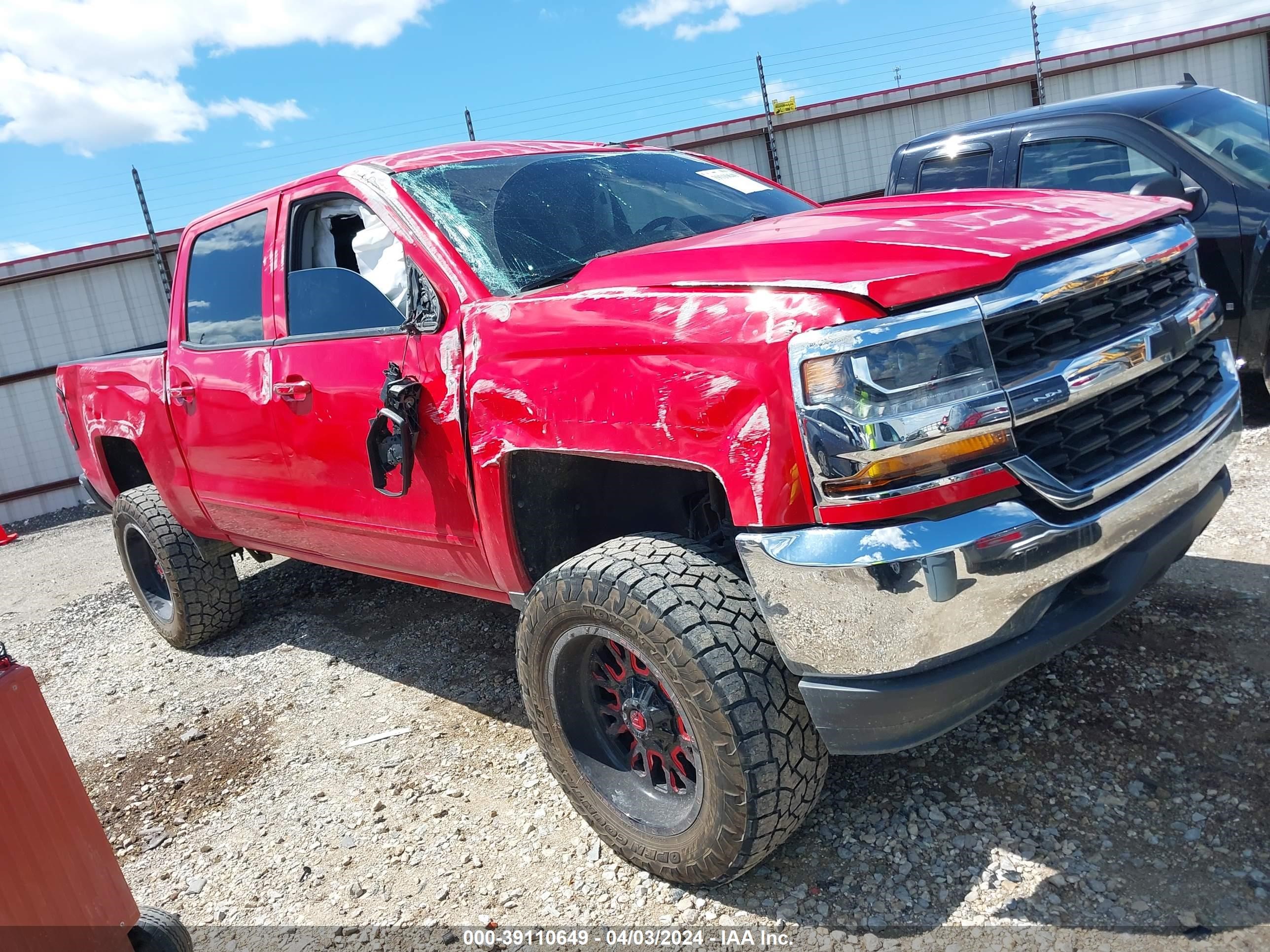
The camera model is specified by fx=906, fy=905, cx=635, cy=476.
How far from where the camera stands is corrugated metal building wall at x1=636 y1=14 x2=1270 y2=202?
12156mm

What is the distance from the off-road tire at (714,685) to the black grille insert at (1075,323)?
794 millimetres

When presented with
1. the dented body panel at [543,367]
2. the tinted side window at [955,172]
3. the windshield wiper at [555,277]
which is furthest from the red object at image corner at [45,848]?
the tinted side window at [955,172]

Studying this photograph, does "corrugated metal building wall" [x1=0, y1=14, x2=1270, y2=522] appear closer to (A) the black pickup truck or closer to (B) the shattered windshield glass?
(A) the black pickup truck

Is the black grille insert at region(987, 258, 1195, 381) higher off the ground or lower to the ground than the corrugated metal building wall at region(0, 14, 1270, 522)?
lower

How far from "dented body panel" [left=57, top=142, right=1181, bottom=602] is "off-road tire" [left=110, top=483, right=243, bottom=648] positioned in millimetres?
562

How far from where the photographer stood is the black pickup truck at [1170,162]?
475 centimetres

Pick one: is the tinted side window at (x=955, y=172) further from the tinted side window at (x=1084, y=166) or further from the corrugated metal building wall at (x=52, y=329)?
the corrugated metal building wall at (x=52, y=329)

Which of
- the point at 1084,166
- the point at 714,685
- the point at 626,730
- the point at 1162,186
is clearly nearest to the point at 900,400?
the point at 714,685

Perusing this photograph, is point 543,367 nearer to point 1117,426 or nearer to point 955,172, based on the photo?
point 1117,426

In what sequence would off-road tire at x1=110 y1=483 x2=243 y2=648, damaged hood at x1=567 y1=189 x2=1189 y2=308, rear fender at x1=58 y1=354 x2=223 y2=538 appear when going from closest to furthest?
damaged hood at x1=567 y1=189 x2=1189 y2=308
rear fender at x1=58 y1=354 x2=223 y2=538
off-road tire at x1=110 y1=483 x2=243 y2=648

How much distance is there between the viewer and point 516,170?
3141mm

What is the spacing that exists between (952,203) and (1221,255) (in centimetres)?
330

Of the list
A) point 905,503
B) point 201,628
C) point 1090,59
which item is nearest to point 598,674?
point 905,503

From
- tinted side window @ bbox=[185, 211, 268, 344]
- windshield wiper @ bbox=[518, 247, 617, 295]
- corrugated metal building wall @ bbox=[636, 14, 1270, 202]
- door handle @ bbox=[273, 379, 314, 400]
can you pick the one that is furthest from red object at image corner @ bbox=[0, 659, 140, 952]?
corrugated metal building wall @ bbox=[636, 14, 1270, 202]
